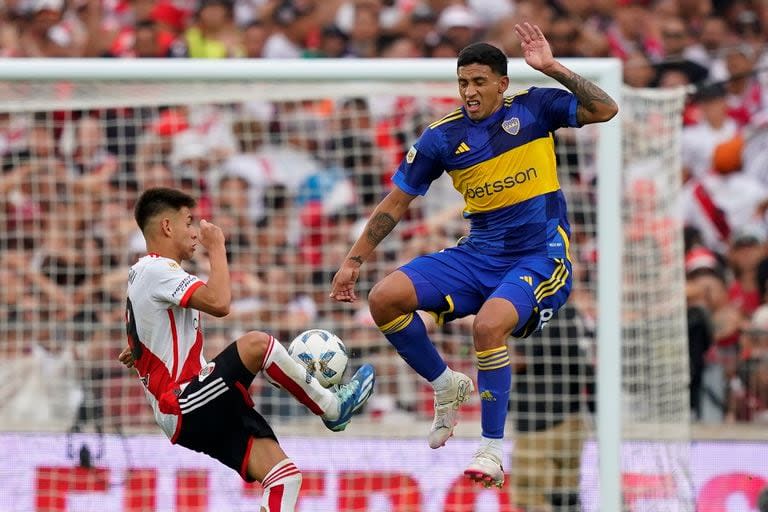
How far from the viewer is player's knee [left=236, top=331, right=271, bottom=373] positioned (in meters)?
7.89

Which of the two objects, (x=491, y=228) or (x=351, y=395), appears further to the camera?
(x=491, y=228)

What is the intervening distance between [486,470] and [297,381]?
1141 millimetres

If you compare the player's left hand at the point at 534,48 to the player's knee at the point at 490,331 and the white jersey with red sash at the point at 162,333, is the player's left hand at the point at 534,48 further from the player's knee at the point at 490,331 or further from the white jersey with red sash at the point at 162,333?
the white jersey with red sash at the point at 162,333

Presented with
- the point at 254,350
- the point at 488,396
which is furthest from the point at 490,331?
the point at 254,350

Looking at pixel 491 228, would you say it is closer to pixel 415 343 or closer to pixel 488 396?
pixel 415 343

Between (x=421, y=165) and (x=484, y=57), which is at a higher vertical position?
(x=484, y=57)

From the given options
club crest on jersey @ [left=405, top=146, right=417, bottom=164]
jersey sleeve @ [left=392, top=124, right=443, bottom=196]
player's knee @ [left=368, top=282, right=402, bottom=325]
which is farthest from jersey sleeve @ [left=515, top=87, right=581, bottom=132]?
player's knee @ [left=368, top=282, right=402, bottom=325]

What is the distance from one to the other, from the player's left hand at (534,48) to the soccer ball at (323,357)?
1.94m

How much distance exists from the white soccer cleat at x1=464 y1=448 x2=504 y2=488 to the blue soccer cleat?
748 mm

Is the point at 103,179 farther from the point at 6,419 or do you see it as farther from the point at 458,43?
the point at 458,43

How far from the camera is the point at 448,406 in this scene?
335 inches

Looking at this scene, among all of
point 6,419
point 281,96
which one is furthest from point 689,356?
point 6,419

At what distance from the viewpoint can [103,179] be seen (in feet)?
41.5

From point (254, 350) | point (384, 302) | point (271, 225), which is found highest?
point (271, 225)
